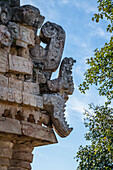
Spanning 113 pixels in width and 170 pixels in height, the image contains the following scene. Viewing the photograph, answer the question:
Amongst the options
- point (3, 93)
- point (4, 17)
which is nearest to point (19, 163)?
point (3, 93)

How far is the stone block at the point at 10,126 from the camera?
624 cm

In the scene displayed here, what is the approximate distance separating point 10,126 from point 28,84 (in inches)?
47.1

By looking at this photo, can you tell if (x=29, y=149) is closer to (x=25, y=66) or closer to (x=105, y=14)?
(x=25, y=66)

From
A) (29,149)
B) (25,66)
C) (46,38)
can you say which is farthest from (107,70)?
(29,149)

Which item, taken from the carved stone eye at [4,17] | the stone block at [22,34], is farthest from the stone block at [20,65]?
the carved stone eye at [4,17]

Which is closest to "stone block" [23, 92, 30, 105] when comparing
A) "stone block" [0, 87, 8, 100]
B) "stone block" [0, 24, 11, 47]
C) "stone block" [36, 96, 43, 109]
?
"stone block" [36, 96, 43, 109]

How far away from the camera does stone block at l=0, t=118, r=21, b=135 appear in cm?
624

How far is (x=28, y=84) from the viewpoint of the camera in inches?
279

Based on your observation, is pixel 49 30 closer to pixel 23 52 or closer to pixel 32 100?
pixel 23 52

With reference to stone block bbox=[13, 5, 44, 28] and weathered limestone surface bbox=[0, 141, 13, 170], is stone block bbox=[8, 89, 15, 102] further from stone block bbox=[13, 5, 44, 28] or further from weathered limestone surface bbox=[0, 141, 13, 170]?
stone block bbox=[13, 5, 44, 28]

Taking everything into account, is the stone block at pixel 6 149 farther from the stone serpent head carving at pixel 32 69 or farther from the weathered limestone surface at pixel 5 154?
the stone serpent head carving at pixel 32 69

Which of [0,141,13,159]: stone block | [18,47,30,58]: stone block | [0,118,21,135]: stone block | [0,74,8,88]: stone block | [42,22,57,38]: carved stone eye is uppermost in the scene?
[42,22,57,38]: carved stone eye

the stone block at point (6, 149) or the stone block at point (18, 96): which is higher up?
the stone block at point (18, 96)

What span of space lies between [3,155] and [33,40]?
117 inches
